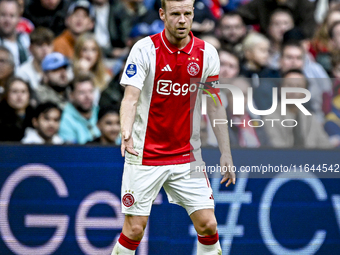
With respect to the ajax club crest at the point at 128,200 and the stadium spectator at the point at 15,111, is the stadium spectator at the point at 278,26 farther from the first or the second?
the ajax club crest at the point at 128,200

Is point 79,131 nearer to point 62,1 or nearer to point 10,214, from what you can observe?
point 10,214

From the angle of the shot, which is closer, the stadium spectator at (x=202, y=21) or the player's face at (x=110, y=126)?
the player's face at (x=110, y=126)

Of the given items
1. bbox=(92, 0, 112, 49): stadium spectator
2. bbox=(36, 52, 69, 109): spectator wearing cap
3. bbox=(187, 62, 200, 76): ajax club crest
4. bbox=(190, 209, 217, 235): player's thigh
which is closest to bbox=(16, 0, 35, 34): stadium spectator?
bbox=(36, 52, 69, 109): spectator wearing cap

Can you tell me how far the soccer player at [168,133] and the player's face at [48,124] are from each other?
6.34ft

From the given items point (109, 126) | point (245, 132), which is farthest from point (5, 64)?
point (245, 132)

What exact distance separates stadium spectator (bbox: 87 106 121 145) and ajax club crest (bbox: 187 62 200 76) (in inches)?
75.0

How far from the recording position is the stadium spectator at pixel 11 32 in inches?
267

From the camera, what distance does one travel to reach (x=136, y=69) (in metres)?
3.82

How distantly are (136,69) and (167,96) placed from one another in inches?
13.6

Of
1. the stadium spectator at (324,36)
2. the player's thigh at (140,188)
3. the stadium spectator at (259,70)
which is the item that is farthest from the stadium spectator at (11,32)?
the stadium spectator at (324,36)

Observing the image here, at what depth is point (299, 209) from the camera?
519cm

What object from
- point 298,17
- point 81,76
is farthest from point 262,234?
point 298,17

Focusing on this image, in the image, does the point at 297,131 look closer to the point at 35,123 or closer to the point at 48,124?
the point at 48,124

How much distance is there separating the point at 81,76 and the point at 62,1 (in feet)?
5.06
